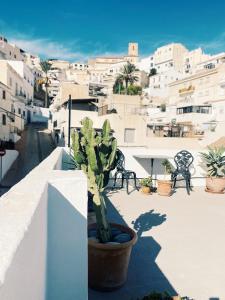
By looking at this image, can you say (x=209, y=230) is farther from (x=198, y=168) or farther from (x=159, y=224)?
(x=198, y=168)

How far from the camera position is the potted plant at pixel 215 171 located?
30.7 feet

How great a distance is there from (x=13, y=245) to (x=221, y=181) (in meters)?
8.96

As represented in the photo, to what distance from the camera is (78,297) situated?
9.64 ft

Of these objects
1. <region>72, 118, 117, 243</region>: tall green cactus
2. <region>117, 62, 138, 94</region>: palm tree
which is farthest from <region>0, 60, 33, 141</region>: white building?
<region>72, 118, 117, 243</region>: tall green cactus

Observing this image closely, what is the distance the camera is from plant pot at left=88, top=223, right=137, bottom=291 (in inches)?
147

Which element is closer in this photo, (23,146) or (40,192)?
(40,192)

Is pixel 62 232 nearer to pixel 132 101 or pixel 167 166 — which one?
pixel 167 166

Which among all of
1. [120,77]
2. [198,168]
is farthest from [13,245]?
[120,77]

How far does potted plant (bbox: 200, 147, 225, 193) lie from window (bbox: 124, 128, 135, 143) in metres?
17.4

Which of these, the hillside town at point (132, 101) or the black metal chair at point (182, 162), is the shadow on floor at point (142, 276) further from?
the hillside town at point (132, 101)

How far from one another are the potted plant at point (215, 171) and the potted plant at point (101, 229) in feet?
19.1

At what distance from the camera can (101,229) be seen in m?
3.97

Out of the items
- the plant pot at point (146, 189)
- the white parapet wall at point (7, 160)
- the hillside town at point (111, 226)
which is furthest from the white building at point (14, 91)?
the plant pot at point (146, 189)

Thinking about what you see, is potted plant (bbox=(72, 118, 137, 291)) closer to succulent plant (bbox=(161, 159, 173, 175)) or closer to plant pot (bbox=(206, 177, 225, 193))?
succulent plant (bbox=(161, 159, 173, 175))
